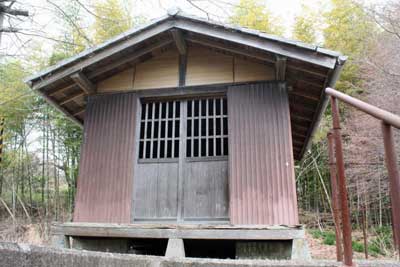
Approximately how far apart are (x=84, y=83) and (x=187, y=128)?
172cm

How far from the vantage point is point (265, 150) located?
433cm

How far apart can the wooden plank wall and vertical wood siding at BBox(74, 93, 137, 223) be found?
26 centimetres

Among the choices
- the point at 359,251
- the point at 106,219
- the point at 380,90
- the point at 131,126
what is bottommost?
the point at 359,251

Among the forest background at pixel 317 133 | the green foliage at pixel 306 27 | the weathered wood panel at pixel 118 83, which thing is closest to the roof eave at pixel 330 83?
the forest background at pixel 317 133

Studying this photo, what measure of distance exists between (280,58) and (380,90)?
21.2ft

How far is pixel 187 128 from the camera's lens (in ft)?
16.1

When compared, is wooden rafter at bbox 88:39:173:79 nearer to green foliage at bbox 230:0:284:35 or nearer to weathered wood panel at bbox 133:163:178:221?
weathered wood panel at bbox 133:163:178:221

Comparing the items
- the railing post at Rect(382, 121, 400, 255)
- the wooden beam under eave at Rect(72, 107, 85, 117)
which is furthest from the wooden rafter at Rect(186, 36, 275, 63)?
the railing post at Rect(382, 121, 400, 255)

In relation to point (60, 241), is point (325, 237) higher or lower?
lower

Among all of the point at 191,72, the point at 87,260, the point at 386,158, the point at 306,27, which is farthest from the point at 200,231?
the point at 306,27

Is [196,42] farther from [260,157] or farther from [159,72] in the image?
[260,157]

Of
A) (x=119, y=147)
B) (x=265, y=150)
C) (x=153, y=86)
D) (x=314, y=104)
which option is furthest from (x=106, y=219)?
(x=314, y=104)

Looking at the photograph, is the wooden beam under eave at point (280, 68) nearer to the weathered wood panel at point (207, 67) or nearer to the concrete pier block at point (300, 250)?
the weathered wood panel at point (207, 67)

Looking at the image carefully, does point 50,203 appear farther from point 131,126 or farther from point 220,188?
point 220,188
